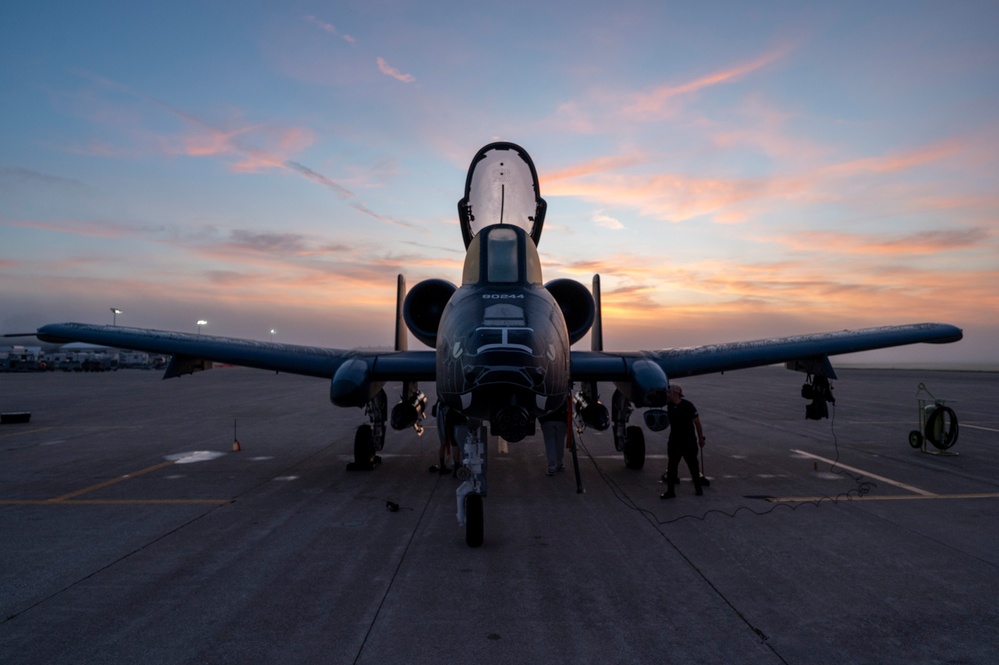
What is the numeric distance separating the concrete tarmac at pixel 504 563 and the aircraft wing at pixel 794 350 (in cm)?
200

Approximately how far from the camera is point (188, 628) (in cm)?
422

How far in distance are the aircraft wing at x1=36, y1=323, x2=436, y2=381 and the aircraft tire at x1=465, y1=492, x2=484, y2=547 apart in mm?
4614

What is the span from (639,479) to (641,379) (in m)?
2.20

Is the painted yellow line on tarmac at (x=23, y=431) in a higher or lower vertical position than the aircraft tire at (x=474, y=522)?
lower

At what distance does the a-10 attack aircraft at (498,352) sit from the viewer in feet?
19.7

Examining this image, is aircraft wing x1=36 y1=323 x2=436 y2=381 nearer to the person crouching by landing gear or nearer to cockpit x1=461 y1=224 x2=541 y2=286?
cockpit x1=461 y1=224 x2=541 y2=286

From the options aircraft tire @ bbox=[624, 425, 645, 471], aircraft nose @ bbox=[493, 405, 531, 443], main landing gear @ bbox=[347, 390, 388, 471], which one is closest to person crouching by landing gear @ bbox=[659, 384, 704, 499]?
aircraft tire @ bbox=[624, 425, 645, 471]

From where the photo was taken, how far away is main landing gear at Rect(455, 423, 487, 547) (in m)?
6.12

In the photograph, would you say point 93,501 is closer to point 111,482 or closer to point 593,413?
point 111,482

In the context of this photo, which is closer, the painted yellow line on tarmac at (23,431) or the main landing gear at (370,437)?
the main landing gear at (370,437)

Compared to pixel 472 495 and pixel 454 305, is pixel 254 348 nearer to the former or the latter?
pixel 454 305

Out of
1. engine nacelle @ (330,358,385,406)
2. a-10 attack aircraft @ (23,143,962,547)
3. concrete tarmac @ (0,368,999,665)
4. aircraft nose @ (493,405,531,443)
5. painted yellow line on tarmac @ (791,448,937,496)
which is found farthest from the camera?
engine nacelle @ (330,358,385,406)

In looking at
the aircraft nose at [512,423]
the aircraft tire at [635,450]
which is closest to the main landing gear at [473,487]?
the aircraft nose at [512,423]

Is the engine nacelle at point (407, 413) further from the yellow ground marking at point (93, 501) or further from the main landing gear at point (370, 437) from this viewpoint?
the yellow ground marking at point (93, 501)
